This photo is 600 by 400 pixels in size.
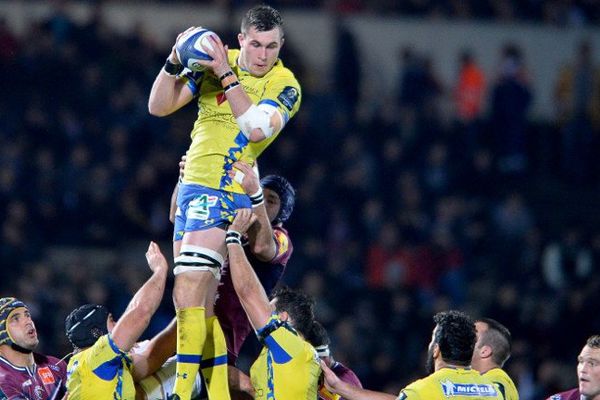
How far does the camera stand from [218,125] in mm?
7688

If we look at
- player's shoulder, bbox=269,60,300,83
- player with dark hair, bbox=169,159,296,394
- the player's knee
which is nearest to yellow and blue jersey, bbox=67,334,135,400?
the player's knee

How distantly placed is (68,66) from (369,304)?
4.55 meters

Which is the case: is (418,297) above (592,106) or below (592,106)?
below

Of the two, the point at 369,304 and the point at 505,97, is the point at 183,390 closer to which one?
the point at 369,304

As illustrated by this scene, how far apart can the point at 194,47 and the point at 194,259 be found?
117 centimetres

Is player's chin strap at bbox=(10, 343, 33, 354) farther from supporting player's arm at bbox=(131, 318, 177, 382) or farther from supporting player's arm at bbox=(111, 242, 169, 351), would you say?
supporting player's arm at bbox=(111, 242, 169, 351)

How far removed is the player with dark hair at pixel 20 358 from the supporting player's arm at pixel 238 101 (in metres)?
1.95

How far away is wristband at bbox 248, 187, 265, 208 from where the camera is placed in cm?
771

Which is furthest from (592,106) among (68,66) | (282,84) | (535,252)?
(282,84)

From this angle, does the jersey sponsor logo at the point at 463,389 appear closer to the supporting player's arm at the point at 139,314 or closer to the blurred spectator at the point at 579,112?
the supporting player's arm at the point at 139,314

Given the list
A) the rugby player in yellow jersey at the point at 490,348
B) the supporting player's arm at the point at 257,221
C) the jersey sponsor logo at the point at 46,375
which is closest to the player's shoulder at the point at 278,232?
the supporting player's arm at the point at 257,221

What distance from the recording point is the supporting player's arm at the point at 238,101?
736 centimetres

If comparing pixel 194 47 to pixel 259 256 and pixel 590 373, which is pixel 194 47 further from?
pixel 590 373

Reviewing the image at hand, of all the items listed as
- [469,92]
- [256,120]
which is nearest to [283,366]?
[256,120]
